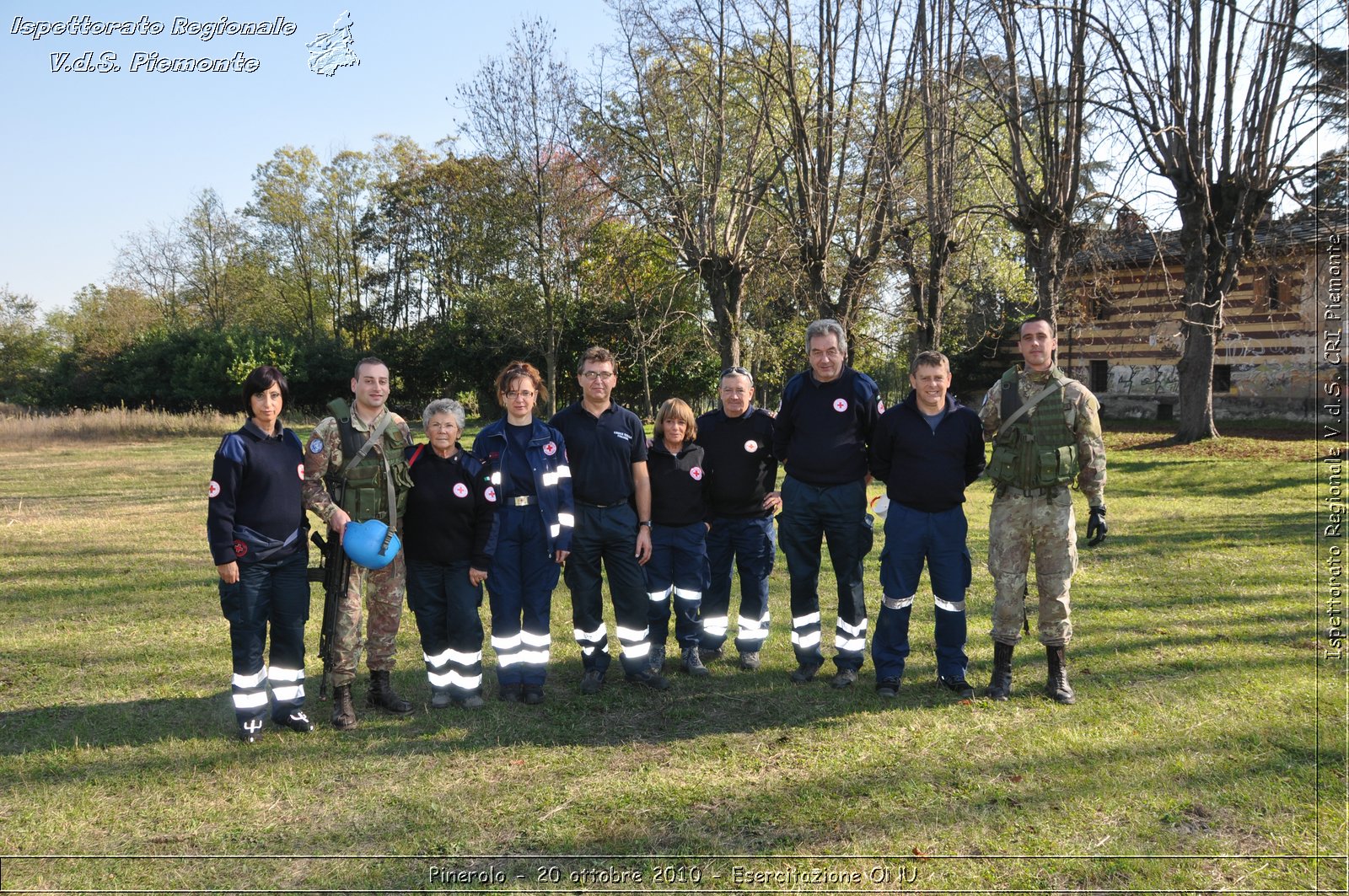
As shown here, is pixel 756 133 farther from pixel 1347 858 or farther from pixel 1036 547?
pixel 1347 858

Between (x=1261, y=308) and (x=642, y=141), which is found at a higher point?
(x=642, y=141)

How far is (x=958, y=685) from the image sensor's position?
5246 millimetres

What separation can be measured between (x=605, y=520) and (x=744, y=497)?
0.99 meters

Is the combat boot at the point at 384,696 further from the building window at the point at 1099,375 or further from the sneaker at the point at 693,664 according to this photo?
the building window at the point at 1099,375

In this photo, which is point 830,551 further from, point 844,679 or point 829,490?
point 844,679

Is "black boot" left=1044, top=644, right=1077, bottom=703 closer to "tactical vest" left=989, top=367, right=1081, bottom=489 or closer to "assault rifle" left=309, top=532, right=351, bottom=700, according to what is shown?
"tactical vest" left=989, top=367, right=1081, bottom=489

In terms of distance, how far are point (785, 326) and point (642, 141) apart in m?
6.63

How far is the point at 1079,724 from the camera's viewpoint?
15.5 feet

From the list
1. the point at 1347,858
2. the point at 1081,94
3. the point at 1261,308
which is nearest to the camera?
the point at 1347,858

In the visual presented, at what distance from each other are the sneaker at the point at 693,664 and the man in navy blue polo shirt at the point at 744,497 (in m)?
0.30

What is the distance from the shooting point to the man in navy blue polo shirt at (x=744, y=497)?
5648 millimetres

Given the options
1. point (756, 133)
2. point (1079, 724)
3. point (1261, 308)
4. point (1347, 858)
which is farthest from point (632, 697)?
point (1261, 308)

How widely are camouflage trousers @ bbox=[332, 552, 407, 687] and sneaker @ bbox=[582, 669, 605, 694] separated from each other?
122cm

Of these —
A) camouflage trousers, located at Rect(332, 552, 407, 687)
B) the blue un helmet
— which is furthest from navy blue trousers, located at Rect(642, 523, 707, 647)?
the blue un helmet
